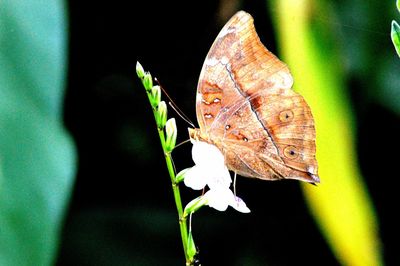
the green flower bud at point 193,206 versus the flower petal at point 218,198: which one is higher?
the green flower bud at point 193,206

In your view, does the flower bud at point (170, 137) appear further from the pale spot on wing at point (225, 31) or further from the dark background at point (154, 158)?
the dark background at point (154, 158)

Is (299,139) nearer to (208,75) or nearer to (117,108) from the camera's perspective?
(208,75)

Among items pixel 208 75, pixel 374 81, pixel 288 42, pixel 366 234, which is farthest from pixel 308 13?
pixel 208 75

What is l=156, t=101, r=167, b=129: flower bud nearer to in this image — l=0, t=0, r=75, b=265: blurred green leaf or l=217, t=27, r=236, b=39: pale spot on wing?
l=217, t=27, r=236, b=39: pale spot on wing

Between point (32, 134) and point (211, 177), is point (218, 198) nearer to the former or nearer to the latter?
point (211, 177)

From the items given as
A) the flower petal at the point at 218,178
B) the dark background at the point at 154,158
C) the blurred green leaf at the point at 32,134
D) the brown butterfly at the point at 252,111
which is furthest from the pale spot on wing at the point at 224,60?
the dark background at the point at 154,158

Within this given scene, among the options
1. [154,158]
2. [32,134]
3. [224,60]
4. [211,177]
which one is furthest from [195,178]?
[154,158]

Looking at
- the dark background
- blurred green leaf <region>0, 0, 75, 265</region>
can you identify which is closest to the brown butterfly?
blurred green leaf <region>0, 0, 75, 265</region>
